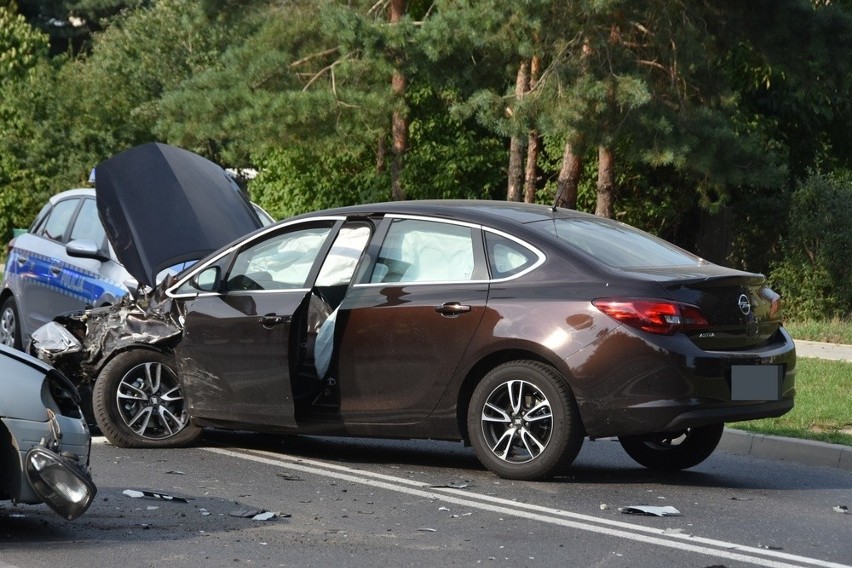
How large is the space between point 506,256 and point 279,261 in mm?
1523

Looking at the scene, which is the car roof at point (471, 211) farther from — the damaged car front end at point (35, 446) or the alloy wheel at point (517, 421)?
the damaged car front end at point (35, 446)

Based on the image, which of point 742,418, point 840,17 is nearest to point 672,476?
point 742,418

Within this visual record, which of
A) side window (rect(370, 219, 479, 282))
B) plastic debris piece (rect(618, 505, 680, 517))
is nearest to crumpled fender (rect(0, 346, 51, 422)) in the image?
side window (rect(370, 219, 479, 282))

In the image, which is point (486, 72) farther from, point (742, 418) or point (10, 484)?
point (10, 484)

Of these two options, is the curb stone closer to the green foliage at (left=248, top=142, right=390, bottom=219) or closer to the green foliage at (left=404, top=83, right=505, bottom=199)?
the green foliage at (left=404, top=83, right=505, bottom=199)

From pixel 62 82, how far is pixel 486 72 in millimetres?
15739

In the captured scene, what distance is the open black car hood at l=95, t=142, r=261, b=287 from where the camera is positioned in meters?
9.68

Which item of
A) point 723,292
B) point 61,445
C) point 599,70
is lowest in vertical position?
point 61,445

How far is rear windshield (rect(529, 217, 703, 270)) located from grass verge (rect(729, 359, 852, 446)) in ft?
6.20

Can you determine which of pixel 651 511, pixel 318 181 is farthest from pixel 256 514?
pixel 318 181

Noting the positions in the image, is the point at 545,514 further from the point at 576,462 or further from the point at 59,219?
the point at 59,219

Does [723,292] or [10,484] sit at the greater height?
[723,292]

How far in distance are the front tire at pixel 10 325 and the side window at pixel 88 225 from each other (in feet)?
3.72

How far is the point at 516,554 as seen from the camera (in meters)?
6.11
